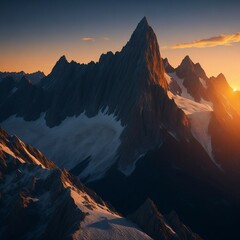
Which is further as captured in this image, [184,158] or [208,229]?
[184,158]

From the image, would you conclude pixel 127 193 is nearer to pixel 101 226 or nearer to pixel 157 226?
pixel 157 226

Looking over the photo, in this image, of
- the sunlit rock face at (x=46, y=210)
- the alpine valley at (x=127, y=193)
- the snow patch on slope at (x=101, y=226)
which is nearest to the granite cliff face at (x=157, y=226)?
the alpine valley at (x=127, y=193)

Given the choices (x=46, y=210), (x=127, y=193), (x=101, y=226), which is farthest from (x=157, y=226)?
(x=127, y=193)

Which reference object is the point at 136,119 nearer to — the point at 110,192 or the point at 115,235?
the point at 110,192

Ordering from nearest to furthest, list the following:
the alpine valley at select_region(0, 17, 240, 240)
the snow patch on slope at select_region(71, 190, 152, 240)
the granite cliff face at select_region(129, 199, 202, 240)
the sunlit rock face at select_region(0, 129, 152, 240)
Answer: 1. the snow patch on slope at select_region(71, 190, 152, 240)
2. the sunlit rock face at select_region(0, 129, 152, 240)
3. the alpine valley at select_region(0, 17, 240, 240)
4. the granite cliff face at select_region(129, 199, 202, 240)

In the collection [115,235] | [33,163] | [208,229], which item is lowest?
[208,229]

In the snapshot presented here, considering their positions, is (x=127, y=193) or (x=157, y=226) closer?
(x=157, y=226)

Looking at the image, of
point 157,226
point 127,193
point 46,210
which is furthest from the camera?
point 127,193

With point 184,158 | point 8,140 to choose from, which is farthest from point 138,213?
point 184,158

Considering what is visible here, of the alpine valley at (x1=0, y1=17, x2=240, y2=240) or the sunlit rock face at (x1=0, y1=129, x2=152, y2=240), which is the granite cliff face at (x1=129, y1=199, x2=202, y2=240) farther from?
the sunlit rock face at (x1=0, y1=129, x2=152, y2=240)

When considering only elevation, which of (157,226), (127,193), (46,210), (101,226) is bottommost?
(127,193)

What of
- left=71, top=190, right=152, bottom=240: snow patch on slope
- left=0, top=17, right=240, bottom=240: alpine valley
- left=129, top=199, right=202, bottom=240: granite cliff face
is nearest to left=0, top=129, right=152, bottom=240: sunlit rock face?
left=71, top=190, right=152, bottom=240: snow patch on slope
